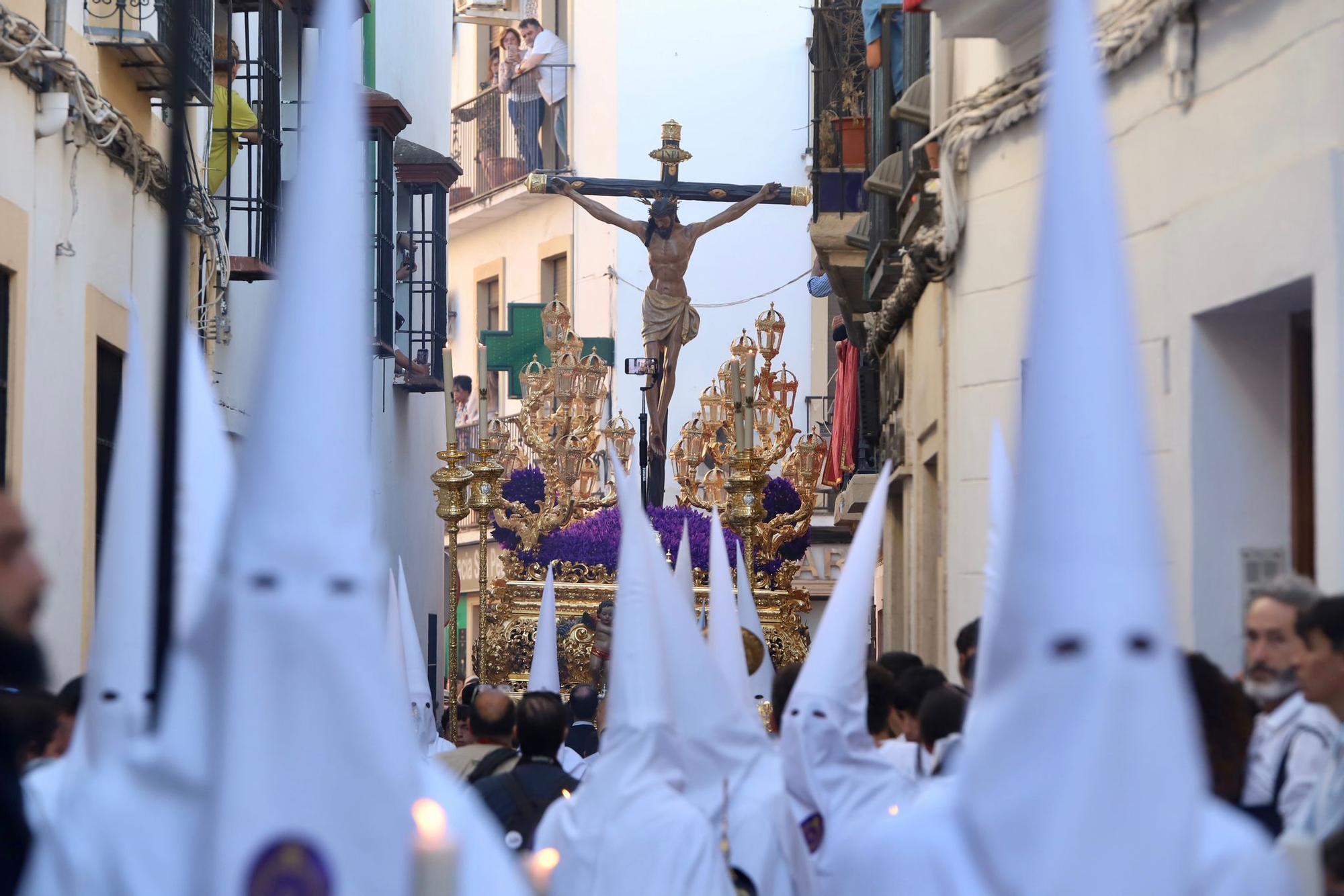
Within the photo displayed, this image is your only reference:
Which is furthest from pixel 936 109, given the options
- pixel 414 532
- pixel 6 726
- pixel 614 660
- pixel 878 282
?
→ pixel 414 532

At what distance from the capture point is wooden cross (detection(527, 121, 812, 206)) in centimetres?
1944

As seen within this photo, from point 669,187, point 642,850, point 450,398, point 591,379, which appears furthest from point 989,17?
point 669,187

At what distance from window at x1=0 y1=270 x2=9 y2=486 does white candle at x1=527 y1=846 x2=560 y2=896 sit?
204 inches

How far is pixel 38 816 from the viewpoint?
3.86m

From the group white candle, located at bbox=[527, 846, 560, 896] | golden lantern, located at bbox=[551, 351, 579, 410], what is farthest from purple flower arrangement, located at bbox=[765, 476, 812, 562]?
white candle, located at bbox=[527, 846, 560, 896]

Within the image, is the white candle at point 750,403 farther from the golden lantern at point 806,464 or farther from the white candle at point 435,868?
A: the white candle at point 435,868

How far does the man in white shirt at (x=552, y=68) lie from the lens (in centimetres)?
3203

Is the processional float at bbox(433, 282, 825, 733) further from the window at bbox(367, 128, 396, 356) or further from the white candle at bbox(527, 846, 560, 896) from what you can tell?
the white candle at bbox(527, 846, 560, 896)

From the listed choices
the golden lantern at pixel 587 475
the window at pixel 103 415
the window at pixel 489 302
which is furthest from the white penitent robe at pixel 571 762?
the window at pixel 489 302

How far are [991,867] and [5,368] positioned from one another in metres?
7.80

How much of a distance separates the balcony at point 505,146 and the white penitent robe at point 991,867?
29.3m

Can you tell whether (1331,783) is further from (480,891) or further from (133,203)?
(133,203)

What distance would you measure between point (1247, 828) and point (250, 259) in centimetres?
1177

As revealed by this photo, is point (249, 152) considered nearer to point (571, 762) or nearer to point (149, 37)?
point (149, 37)
